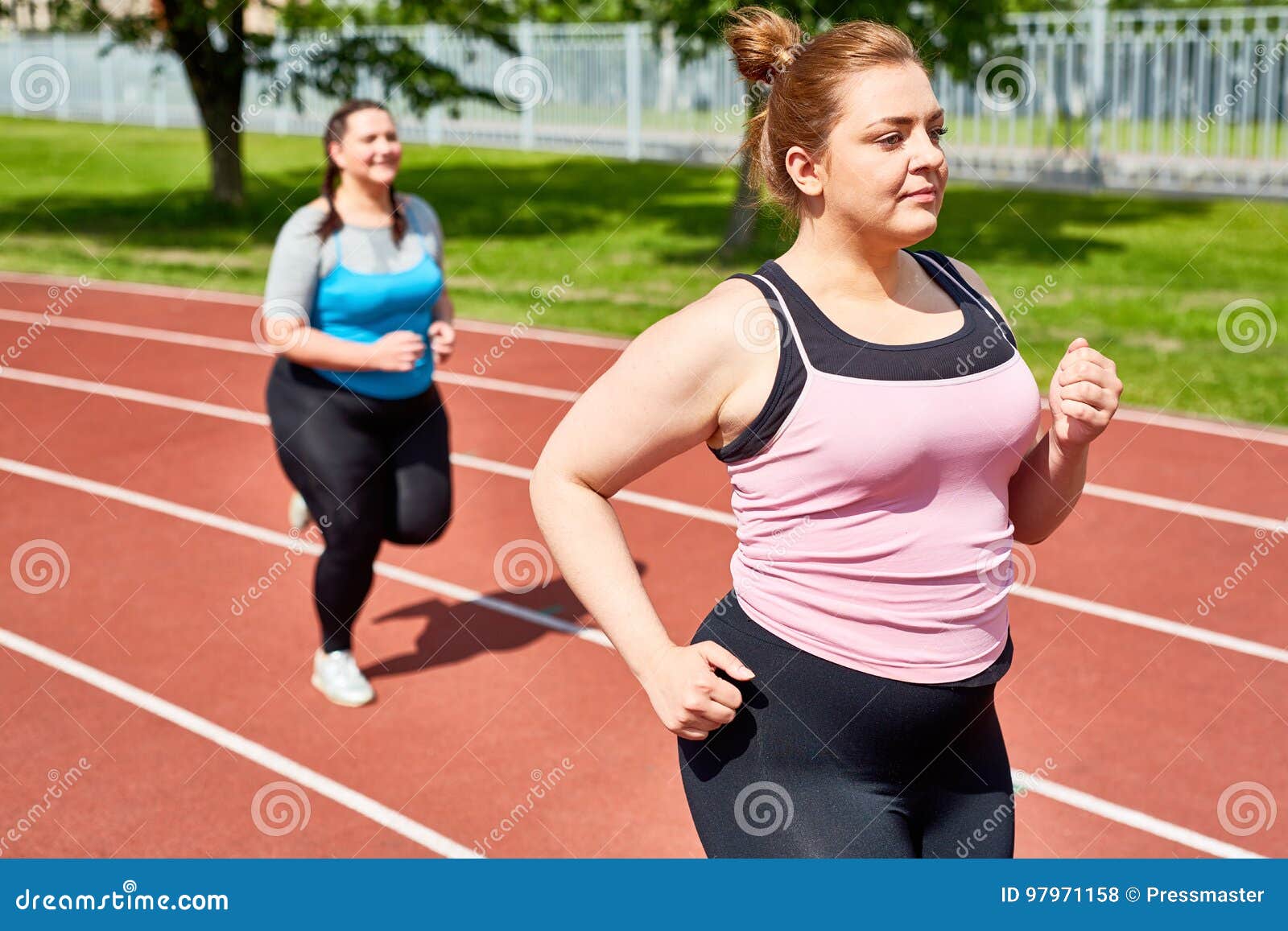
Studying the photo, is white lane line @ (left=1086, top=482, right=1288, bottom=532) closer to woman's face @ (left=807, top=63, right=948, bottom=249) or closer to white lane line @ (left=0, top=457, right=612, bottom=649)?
white lane line @ (left=0, top=457, right=612, bottom=649)

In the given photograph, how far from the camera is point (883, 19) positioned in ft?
50.0

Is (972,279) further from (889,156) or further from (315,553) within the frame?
(315,553)

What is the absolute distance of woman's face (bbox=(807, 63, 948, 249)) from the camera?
226 centimetres

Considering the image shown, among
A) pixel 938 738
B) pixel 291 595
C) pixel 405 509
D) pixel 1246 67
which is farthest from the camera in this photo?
pixel 1246 67

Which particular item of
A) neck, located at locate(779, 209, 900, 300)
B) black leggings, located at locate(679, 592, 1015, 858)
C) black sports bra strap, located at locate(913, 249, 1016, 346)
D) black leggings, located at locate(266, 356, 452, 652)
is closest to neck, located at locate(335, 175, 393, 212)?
black leggings, located at locate(266, 356, 452, 652)

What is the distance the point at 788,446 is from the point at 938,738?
555mm

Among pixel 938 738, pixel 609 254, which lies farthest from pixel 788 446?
pixel 609 254

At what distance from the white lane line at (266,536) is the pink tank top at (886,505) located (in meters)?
3.57

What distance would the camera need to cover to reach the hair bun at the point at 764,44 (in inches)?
98.6

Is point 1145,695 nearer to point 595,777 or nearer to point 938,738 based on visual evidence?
point 595,777

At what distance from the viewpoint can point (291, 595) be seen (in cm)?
697

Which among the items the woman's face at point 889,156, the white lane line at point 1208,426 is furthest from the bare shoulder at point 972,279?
the white lane line at point 1208,426

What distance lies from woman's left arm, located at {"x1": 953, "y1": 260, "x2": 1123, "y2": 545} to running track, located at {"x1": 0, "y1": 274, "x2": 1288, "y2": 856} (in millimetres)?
2295

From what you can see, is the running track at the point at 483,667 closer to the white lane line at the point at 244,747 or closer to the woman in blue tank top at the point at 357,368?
the white lane line at the point at 244,747
